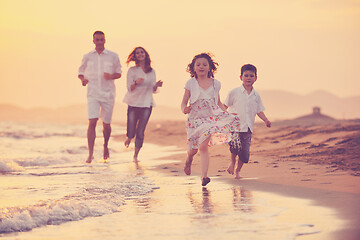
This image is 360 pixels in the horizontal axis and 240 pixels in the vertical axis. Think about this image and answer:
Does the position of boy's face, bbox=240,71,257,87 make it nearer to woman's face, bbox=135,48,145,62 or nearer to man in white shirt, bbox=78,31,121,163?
woman's face, bbox=135,48,145,62

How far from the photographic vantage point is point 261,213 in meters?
5.23

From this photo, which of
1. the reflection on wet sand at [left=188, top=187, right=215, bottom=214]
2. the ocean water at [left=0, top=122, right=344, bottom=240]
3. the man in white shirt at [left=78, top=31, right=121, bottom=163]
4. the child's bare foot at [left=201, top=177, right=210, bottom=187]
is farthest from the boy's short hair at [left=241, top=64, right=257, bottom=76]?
the man in white shirt at [left=78, top=31, right=121, bottom=163]

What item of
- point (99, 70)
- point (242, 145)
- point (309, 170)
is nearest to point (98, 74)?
point (99, 70)

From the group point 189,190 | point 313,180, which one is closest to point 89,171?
point 189,190

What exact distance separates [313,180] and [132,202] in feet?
7.49

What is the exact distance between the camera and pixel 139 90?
37.3 ft

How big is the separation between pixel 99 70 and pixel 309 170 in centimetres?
469

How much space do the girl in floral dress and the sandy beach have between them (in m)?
0.59

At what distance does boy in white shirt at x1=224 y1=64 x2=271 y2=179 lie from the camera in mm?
8164

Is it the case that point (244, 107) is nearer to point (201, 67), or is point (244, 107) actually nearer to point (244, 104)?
point (244, 104)

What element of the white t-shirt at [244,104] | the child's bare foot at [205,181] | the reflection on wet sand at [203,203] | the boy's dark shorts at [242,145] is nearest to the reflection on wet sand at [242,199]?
the reflection on wet sand at [203,203]

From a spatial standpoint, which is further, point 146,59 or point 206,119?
point 146,59

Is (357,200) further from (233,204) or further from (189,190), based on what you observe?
(189,190)

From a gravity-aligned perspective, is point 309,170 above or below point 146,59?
below
